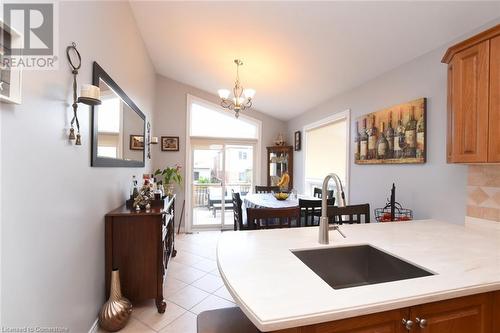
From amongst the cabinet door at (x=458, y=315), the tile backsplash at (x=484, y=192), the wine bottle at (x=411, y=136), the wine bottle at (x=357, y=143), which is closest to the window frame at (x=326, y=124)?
the wine bottle at (x=357, y=143)

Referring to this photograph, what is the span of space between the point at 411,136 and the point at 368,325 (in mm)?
2206

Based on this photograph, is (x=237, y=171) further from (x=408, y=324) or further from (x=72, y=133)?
(x=408, y=324)

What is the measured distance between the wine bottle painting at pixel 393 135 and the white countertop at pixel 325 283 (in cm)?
99

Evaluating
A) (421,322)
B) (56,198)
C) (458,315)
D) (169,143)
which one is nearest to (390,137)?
(458,315)

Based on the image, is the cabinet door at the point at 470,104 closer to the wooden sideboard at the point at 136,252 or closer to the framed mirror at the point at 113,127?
the wooden sideboard at the point at 136,252

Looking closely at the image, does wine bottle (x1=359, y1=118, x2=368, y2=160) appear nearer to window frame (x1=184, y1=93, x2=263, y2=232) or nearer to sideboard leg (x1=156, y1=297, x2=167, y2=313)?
window frame (x1=184, y1=93, x2=263, y2=232)

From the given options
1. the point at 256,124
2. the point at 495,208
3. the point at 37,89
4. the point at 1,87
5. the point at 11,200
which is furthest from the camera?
the point at 256,124

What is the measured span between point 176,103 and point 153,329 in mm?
4052

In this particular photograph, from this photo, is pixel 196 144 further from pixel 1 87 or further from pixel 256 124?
pixel 1 87

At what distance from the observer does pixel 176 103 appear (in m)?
4.93

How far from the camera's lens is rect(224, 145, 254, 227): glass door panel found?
526 centimetres

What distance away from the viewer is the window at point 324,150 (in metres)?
3.98

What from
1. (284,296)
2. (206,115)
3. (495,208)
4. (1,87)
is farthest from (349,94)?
(1,87)

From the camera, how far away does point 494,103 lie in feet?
4.82
